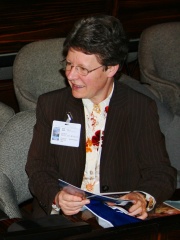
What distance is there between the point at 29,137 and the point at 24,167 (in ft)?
0.46

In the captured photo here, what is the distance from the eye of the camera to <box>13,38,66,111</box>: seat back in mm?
3250

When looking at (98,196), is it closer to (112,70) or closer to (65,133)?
(65,133)

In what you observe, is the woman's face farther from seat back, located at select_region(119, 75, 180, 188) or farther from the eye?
seat back, located at select_region(119, 75, 180, 188)

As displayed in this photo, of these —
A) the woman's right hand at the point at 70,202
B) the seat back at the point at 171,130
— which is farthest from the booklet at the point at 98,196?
the seat back at the point at 171,130

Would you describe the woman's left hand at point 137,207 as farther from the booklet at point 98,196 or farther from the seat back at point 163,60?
the seat back at point 163,60

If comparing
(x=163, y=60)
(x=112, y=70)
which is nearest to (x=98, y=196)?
(x=112, y=70)

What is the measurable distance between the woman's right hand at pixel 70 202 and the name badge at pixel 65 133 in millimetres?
354

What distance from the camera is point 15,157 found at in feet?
8.16

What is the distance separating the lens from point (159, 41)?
4086mm

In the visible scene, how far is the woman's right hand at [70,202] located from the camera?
79.6 inches

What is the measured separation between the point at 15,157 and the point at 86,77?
0.48 meters

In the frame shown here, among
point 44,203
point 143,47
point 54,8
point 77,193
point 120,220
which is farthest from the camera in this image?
point 54,8

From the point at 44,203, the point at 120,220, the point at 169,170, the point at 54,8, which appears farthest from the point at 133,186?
the point at 54,8

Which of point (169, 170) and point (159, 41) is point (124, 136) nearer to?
point (169, 170)
